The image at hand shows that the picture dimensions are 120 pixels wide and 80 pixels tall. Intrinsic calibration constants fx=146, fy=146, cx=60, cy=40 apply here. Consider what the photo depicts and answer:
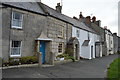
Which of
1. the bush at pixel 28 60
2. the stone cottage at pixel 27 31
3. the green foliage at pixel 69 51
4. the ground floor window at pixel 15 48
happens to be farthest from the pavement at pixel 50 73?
the green foliage at pixel 69 51

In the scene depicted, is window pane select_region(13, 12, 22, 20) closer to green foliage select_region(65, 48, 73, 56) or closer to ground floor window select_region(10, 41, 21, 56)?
ground floor window select_region(10, 41, 21, 56)

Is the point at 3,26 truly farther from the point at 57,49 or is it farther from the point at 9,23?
the point at 57,49

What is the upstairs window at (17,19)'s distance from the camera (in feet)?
44.3

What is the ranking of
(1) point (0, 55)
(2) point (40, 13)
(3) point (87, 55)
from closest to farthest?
1. (1) point (0, 55)
2. (2) point (40, 13)
3. (3) point (87, 55)

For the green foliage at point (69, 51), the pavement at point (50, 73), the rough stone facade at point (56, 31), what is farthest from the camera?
the green foliage at point (69, 51)

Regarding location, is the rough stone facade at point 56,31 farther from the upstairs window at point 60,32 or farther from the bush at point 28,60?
the bush at point 28,60

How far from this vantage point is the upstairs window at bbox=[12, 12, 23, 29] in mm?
13508

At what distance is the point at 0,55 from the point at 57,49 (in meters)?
8.30

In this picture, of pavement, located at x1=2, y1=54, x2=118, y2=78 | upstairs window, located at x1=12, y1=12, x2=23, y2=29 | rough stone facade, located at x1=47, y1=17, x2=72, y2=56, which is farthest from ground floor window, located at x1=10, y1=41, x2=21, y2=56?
rough stone facade, located at x1=47, y1=17, x2=72, y2=56

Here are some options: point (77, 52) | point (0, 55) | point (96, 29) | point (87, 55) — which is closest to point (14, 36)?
point (0, 55)

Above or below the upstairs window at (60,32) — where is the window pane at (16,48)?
below

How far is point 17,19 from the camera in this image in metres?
13.9

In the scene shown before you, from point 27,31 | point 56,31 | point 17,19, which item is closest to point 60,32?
point 56,31

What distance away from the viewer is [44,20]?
16719mm
